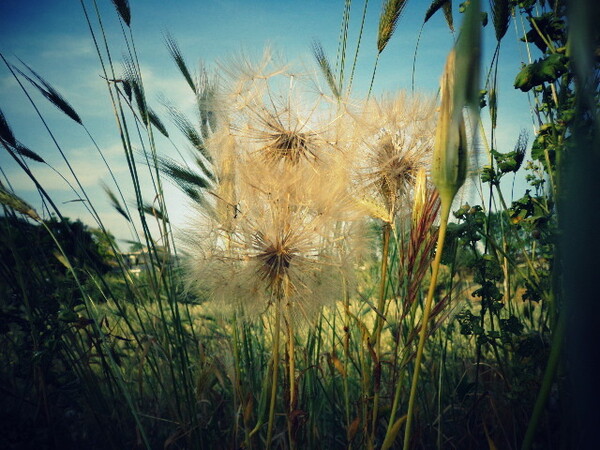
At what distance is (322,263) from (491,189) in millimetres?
830

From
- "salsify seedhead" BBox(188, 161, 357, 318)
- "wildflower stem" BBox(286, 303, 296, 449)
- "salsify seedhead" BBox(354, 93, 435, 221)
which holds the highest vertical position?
"salsify seedhead" BBox(354, 93, 435, 221)

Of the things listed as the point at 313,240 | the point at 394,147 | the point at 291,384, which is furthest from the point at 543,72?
the point at 291,384

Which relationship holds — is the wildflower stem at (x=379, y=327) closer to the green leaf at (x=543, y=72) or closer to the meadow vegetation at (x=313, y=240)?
the meadow vegetation at (x=313, y=240)

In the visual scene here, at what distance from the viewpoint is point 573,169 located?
1.12ft

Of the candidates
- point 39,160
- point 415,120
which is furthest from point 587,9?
point 39,160

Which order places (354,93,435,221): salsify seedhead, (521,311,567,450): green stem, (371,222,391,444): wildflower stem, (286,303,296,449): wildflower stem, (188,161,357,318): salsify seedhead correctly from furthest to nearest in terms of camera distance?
(354,93,435,221): salsify seedhead
(188,161,357,318): salsify seedhead
(286,303,296,449): wildflower stem
(371,222,391,444): wildflower stem
(521,311,567,450): green stem

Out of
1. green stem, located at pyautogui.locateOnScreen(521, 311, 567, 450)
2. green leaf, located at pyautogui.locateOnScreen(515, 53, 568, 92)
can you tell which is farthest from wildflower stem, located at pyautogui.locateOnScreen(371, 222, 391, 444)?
green leaf, located at pyautogui.locateOnScreen(515, 53, 568, 92)

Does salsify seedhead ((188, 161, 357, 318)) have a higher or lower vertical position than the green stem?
higher

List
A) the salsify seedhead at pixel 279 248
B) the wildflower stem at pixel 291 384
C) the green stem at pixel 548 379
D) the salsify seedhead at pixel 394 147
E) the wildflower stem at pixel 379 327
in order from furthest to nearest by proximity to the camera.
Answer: the salsify seedhead at pixel 394 147
the salsify seedhead at pixel 279 248
the wildflower stem at pixel 291 384
the wildflower stem at pixel 379 327
the green stem at pixel 548 379

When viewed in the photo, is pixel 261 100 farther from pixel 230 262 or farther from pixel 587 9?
pixel 587 9

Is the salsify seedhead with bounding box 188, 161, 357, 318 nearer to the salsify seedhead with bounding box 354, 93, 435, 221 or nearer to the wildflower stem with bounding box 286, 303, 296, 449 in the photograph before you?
the wildflower stem with bounding box 286, 303, 296, 449

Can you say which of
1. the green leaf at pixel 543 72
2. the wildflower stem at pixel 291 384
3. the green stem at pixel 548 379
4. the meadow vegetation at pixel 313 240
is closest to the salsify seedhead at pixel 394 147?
the meadow vegetation at pixel 313 240

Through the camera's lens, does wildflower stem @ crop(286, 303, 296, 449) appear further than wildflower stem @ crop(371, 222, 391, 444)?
Yes

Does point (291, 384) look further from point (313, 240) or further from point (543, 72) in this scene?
point (543, 72)
